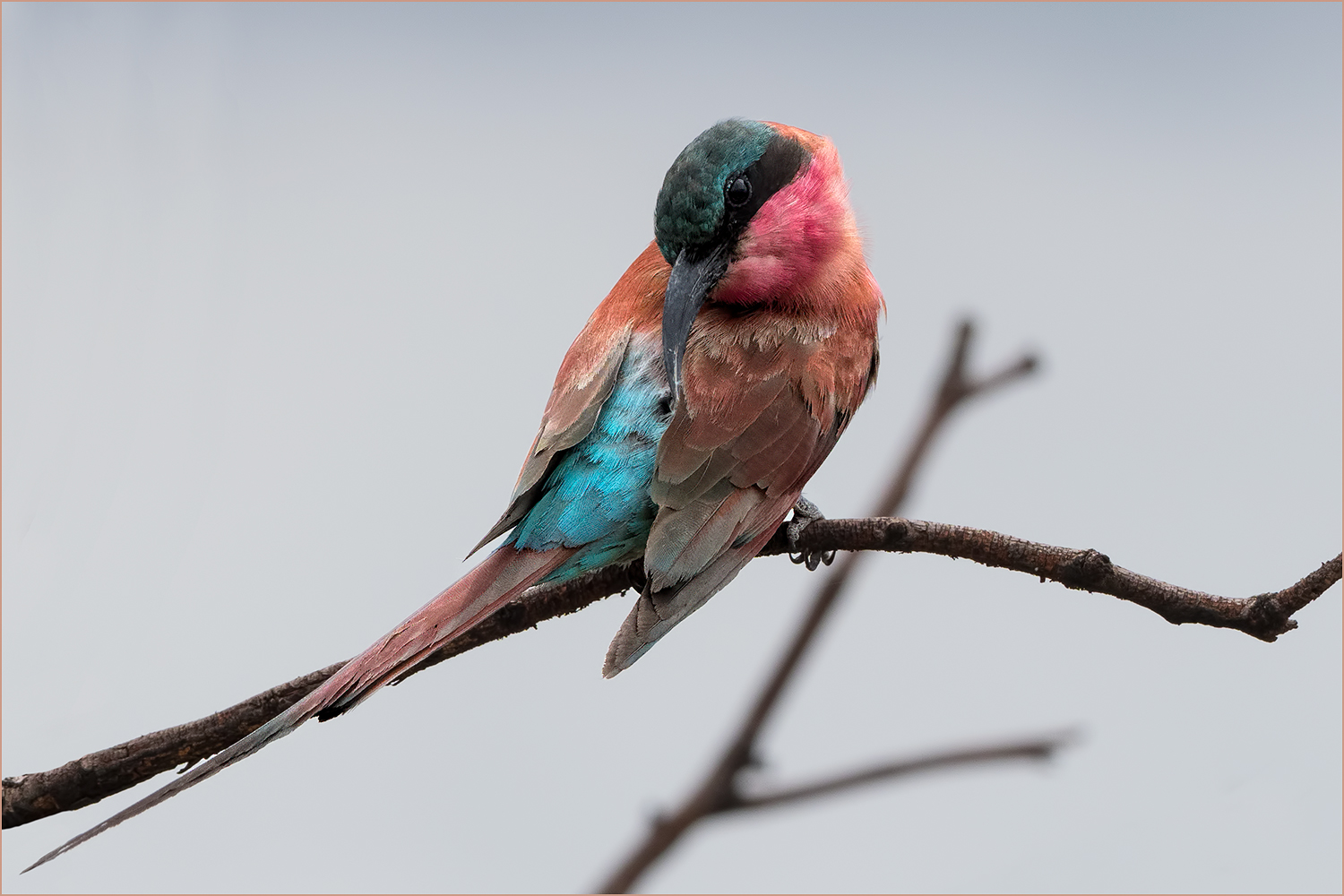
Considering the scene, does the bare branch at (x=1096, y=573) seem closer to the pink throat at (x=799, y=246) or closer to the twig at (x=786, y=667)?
the twig at (x=786, y=667)

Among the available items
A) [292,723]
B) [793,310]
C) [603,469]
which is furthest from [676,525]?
[292,723]

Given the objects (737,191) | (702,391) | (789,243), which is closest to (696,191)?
(737,191)

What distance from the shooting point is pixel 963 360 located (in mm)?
1917

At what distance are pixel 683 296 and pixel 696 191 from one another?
6.9 inches

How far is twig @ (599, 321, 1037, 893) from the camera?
1804 millimetres

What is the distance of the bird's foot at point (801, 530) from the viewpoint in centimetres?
181

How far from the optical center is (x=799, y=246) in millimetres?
2080

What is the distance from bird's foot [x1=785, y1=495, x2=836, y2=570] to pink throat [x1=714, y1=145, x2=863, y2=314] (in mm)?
371

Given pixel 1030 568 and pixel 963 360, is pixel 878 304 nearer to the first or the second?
pixel 963 360

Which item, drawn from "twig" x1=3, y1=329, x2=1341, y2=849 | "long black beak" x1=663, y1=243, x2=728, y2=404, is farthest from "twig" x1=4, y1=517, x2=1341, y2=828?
"long black beak" x1=663, y1=243, x2=728, y2=404

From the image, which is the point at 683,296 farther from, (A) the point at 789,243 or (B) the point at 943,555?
(B) the point at 943,555

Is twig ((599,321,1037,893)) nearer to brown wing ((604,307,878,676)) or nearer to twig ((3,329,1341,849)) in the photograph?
brown wing ((604,307,878,676))

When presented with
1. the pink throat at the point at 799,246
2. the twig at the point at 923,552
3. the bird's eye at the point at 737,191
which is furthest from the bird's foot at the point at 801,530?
the bird's eye at the point at 737,191

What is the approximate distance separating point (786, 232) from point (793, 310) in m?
0.14
